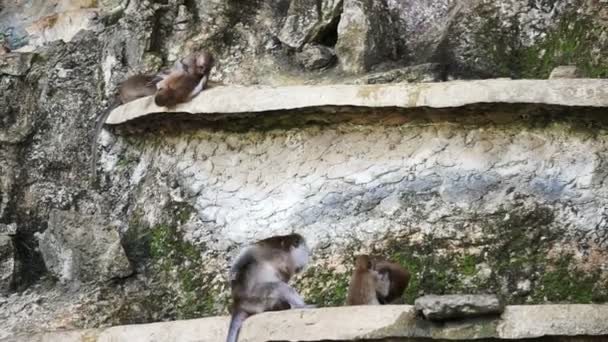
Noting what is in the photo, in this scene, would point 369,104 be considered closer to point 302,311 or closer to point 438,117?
point 438,117

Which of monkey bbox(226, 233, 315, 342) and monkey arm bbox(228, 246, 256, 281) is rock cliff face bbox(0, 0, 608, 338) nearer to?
monkey bbox(226, 233, 315, 342)

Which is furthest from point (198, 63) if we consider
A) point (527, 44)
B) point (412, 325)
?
point (412, 325)

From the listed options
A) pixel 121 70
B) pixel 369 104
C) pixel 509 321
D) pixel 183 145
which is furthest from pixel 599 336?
pixel 121 70

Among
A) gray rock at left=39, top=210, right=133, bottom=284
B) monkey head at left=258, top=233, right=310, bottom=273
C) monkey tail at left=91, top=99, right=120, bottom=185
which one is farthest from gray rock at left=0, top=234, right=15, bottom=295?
monkey head at left=258, top=233, right=310, bottom=273

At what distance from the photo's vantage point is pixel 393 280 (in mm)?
8023

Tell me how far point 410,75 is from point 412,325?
1734 millimetres

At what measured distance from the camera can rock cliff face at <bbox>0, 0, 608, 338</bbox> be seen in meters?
8.23

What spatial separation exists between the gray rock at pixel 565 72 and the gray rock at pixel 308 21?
132cm

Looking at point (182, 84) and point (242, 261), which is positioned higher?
point (182, 84)

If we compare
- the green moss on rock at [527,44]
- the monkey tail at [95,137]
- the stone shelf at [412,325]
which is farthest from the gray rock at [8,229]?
the green moss on rock at [527,44]

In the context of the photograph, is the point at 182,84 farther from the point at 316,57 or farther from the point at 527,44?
the point at 527,44

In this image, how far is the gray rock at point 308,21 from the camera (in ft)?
29.9

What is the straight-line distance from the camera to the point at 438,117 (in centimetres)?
839

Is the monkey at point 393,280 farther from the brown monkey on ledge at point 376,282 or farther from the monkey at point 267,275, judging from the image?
the monkey at point 267,275
